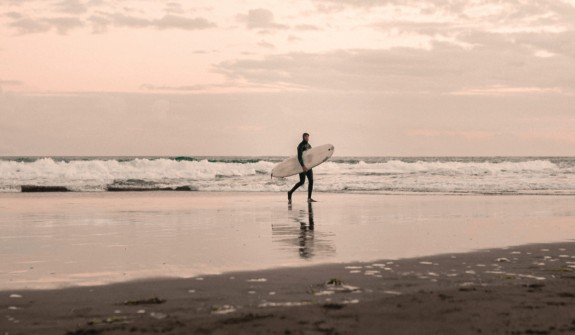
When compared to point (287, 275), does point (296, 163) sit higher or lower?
higher

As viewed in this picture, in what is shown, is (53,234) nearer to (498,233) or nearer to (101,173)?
(498,233)

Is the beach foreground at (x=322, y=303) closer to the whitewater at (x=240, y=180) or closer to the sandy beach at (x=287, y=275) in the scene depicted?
the sandy beach at (x=287, y=275)

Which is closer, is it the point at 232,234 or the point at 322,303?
the point at 322,303

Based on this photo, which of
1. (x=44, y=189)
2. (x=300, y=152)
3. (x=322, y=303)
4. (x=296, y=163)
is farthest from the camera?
(x=44, y=189)

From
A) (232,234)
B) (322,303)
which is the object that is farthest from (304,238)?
(322,303)

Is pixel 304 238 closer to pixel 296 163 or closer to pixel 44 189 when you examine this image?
pixel 296 163

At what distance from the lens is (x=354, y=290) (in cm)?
713

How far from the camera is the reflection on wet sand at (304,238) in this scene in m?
10.4

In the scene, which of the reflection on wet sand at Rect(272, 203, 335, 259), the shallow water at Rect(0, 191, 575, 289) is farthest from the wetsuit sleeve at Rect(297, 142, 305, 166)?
the reflection on wet sand at Rect(272, 203, 335, 259)

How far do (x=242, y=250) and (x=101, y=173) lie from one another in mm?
35859

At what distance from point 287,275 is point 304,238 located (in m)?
4.11

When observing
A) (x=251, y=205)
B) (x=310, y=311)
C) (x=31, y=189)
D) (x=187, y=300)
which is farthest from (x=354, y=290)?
(x=31, y=189)

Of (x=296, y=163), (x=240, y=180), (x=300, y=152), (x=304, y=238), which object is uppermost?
(x=300, y=152)

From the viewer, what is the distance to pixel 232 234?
12992mm
